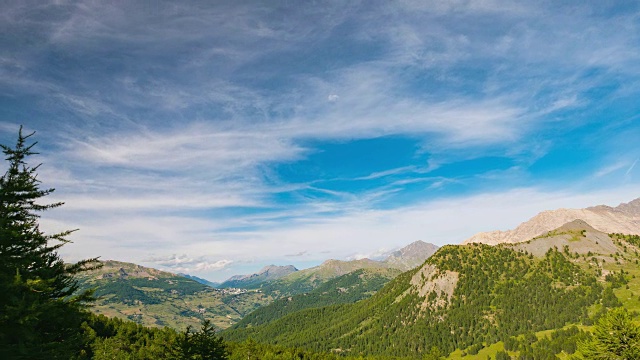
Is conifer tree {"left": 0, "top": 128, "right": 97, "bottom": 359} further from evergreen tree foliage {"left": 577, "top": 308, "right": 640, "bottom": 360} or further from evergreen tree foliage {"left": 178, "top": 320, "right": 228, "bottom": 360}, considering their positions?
evergreen tree foliage {"left": 577, "top": 308, "right": 640, "bottom": 360}

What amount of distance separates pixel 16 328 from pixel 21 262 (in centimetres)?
380

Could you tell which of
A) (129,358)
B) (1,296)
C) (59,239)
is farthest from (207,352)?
(129,358)

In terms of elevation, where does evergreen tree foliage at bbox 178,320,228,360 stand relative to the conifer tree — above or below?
below

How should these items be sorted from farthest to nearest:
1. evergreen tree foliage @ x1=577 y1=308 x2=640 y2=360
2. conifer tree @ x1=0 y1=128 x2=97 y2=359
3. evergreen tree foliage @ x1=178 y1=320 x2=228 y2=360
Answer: evergreen tree foliage @ x1=577 y1=308 x2=640 y2=360 → evergreen tree foliage @ x1=178 y1=320 x2=228 y2=360 → conifer tree @ x1=0 y1=128 x2=97 y2=359

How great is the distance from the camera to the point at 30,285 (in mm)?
17938

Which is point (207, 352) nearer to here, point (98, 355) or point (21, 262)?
point (21, 262)

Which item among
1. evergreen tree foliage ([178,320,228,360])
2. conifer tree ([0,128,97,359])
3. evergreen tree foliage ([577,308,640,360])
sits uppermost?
conifer tree ([0,128,97,359])

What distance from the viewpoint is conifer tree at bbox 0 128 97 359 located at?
1712 cm

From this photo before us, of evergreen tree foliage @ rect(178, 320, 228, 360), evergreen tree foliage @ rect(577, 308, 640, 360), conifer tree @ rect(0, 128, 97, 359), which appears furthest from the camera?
evergreen tree foliage @ rect(577, 308, 640, 360)

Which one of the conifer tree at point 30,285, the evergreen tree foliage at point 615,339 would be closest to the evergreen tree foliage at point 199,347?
the conifer tree at point 30,285

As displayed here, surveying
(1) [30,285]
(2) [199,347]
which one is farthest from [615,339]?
(1) [30,285]

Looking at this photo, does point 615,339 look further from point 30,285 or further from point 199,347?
point 30,285

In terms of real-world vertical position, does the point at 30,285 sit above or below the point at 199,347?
above

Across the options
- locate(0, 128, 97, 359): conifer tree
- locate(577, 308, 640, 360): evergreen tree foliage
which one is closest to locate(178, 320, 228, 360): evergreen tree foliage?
locate(0, 128, 97, 359): conifer tree
